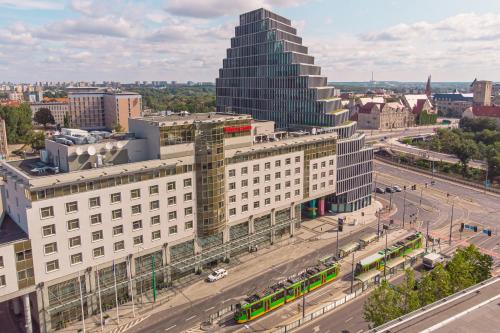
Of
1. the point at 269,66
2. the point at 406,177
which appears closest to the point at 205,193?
the point at 269,66

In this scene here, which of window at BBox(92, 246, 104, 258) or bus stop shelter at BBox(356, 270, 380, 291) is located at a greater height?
window at BBox(92, 246, 104, 258)

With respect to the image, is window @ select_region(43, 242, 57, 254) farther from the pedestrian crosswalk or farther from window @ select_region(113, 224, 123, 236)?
the pedestrian crosswalk

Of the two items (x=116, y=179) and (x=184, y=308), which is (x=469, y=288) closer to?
(x=184, y=308)

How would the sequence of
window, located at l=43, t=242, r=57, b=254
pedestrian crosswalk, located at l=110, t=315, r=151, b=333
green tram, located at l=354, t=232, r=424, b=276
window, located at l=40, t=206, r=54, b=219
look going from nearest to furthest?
1. window, located at l=40, t=206, r=54, b=219
2. window, located at l=43, t=242, r=57, b=254
3. pedestrian crosswalk, located at l=110, t=315, r=151, b=333
4. green tram, located at l=354, t=232, r=424, b=276

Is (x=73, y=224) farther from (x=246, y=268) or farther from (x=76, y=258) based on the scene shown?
(x=246, y=268)

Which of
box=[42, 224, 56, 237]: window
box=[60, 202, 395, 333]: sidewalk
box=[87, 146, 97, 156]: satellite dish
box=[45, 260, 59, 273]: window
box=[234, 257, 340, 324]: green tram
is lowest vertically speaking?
box=[60, 202, 395, 333]: sidewalk

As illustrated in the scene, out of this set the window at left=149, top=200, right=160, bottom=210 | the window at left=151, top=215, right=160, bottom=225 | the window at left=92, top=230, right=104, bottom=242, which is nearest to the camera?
the window at left=92, top=230, right=104, bottom=242

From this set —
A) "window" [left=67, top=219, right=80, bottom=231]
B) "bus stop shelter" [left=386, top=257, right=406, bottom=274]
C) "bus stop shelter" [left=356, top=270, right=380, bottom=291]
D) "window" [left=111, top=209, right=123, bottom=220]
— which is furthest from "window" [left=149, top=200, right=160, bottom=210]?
"bus stop shelter" [left=386, top=257, right=406, bottom=274]

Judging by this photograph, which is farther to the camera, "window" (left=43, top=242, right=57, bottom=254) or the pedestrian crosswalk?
the pedestrian crosswalk

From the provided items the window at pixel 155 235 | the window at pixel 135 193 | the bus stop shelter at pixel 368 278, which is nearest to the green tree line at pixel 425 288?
the bus stop shelter at pixel 368 278
